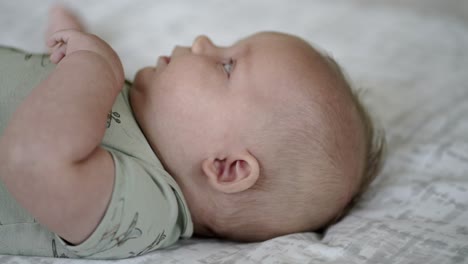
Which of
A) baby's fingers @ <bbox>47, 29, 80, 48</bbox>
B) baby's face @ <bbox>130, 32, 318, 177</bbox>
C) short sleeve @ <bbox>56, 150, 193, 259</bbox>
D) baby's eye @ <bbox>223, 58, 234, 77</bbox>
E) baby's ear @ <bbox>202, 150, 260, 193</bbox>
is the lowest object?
short sleeve @ <bbox>56, 150, 193, 259</bbox>

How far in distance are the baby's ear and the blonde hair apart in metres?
0.02

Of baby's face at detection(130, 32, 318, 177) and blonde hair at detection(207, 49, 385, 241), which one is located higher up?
baby's face at detection(130, 32, 318, 177)

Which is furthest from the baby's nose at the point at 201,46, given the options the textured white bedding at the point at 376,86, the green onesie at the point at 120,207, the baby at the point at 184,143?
the textured white bedding at the point at 376,86

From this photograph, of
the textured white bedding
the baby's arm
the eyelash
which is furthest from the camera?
the eyelash

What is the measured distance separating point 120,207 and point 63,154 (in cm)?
13

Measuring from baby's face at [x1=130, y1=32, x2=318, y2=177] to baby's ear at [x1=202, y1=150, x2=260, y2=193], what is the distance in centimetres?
3

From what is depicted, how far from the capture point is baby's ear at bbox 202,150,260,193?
992 millimetres

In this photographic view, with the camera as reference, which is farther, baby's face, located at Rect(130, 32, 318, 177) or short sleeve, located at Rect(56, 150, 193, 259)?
baby's face, located at Rect(130, 32, 318, 177)

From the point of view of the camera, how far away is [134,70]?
153 cm

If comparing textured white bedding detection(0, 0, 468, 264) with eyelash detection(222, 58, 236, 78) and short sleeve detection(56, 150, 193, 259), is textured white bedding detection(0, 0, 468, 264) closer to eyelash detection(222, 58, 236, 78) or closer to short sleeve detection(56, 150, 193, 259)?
short sleeve detection(56, 150, 193, 259)

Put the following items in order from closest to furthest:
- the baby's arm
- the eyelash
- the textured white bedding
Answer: the baby's arm < the textured white bedding < the eyelash

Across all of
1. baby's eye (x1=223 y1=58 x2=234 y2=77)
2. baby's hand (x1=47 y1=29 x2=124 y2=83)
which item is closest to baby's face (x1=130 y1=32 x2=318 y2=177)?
baby's eye (x1=223 y1=58 x2=234 y2=77)

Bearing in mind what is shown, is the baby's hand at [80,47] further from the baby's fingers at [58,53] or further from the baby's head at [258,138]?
the baby's head at [258,138]

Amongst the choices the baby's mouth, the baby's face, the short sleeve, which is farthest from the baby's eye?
the short sleeve
